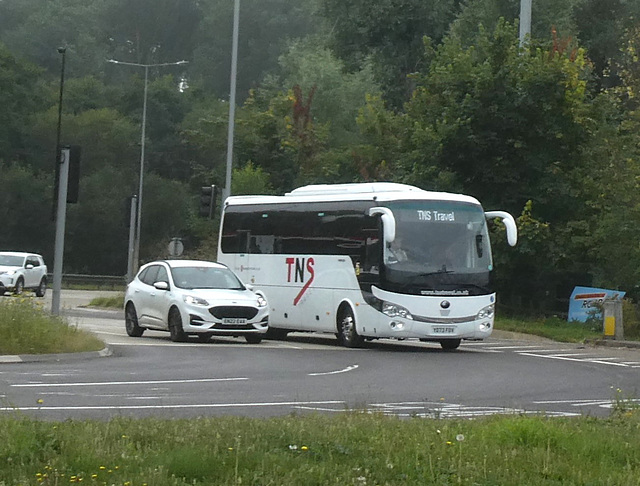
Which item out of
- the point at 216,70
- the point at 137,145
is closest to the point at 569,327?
the point at 137,145

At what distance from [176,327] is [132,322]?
2392mm

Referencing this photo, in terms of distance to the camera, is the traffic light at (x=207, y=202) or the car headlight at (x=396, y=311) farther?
the traffic light at (x=207, y=202)

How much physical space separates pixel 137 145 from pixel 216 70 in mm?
31054

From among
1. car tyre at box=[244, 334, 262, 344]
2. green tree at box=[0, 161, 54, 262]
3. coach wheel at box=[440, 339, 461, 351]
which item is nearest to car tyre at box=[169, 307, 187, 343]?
car tyre at box=[244, 334, 262, 344]

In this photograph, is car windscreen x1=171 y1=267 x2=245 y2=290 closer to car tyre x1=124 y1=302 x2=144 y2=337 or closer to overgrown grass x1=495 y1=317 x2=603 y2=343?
car tyre x1=124 y1=302 x2=144 y2=337

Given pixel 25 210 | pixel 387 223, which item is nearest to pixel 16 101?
pixel 25 210

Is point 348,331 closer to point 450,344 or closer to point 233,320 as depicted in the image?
point 450,344

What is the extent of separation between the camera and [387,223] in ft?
94.0

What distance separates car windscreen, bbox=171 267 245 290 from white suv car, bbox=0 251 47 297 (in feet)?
92.0

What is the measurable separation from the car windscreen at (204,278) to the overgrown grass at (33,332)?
5017mm

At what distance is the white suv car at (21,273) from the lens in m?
58.5

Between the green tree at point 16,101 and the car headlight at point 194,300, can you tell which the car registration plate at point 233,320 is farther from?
the green tree at point 16,101

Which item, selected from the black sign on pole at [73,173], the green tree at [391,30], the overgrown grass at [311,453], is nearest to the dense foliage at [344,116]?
the green tree at [391,30]

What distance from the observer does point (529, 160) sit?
4238 centimetres
